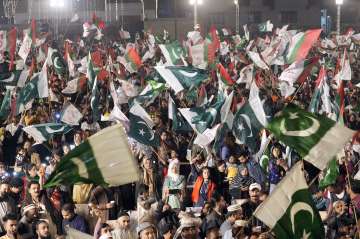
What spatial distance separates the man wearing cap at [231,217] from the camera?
9.01m

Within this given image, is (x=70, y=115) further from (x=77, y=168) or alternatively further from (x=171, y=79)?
(x=77, y=168)

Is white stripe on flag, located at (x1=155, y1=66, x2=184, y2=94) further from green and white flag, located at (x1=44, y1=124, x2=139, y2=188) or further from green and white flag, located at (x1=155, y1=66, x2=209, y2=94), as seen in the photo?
green and white flag, located at (x1=44, y1=124, x2=139, y2=188)

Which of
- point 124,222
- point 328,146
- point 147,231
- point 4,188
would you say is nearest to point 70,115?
point 4,188

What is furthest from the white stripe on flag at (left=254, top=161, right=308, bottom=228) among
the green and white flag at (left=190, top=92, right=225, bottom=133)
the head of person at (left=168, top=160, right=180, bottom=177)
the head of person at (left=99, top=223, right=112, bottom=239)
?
the green and white flag at (left=190, top=92, right=225, bottom=133)

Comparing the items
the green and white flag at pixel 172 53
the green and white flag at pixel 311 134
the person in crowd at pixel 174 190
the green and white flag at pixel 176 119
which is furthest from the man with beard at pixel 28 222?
the green and white flag at pixel 172 53

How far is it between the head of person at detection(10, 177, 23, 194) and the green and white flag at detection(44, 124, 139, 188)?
3.62 m

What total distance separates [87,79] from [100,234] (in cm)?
1056

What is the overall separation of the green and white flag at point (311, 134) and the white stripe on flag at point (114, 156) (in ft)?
4.17

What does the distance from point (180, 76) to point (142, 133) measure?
3435 millimetres

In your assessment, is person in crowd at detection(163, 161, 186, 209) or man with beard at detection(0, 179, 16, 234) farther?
person in crowd at detection(163, 161, 186, 209)

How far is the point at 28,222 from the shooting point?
8.98 meters

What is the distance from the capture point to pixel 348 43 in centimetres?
3284

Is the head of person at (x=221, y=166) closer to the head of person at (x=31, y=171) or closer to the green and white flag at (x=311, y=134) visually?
the head of person at (x=31, y=171)

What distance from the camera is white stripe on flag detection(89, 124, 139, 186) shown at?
6820 millimetres
